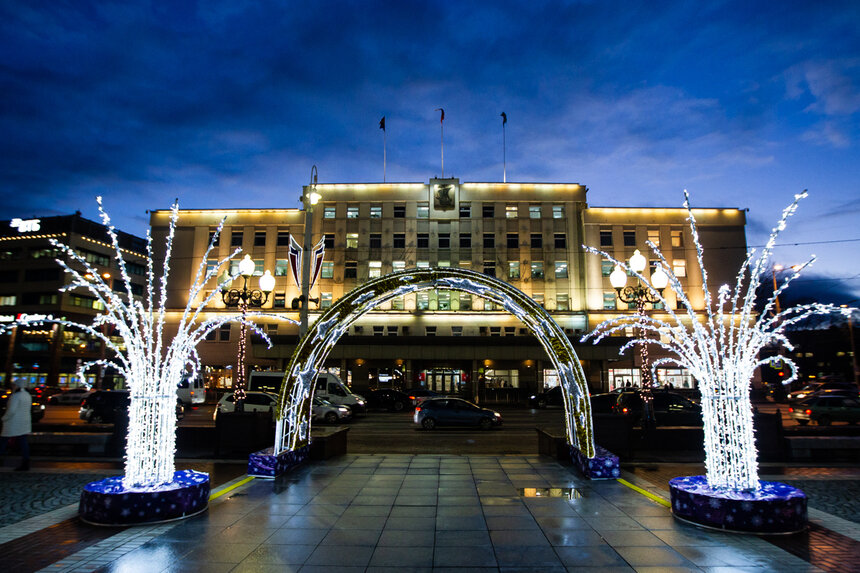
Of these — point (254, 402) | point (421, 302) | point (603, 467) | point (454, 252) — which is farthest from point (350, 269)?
point (603, 467)

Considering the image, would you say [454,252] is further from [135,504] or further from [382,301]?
[135,504]

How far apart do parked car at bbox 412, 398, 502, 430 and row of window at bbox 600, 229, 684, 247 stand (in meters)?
30.9

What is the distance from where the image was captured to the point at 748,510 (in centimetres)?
744

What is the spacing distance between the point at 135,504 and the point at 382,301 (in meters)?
6.59

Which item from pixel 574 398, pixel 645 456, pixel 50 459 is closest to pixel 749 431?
pixel 574 398

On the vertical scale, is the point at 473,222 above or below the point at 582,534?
above

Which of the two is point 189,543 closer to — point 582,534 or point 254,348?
point 582,534

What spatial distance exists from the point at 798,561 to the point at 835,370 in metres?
106

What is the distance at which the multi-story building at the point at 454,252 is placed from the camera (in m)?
46.9

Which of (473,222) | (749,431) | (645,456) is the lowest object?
(645,456)

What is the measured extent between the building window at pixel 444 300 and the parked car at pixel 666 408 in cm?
2552

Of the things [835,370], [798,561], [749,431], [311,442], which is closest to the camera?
[798,561]

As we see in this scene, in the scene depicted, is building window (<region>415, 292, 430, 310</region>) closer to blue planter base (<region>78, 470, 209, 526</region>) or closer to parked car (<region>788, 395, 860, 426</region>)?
parked car (<region>788, 395, 860, 426</region>)

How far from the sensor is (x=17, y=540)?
23.3ft
